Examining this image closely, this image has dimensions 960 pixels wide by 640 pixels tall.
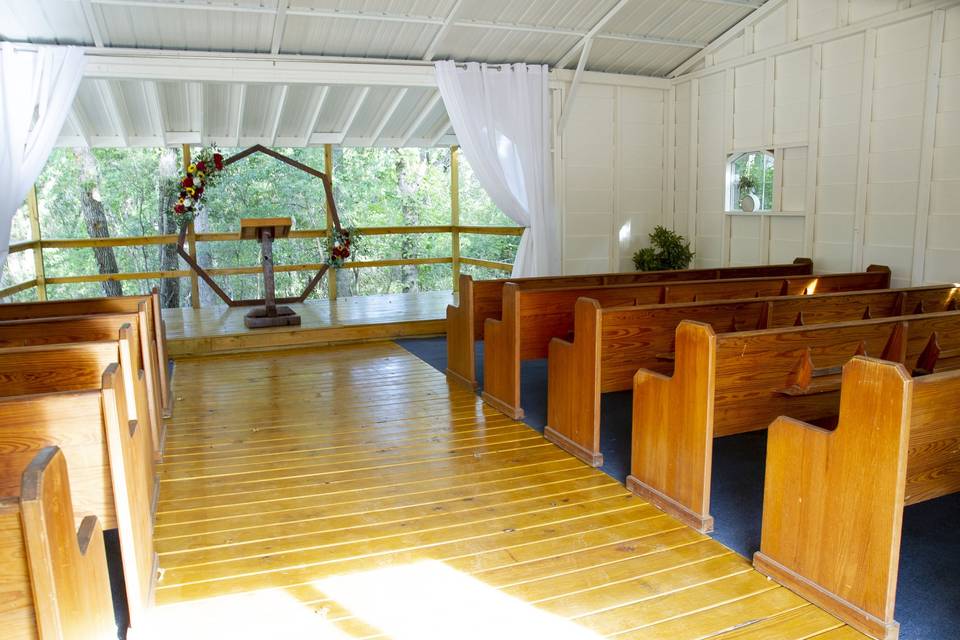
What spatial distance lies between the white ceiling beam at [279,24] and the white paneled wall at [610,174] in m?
2.94

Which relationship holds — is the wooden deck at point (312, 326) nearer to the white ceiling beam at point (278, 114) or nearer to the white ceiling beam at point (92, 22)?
the white ceiling beam at point (278, 114)

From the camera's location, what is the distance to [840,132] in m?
5.80

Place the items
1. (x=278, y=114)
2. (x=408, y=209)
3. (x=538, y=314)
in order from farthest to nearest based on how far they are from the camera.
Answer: (x=408, y=209) < (x=278, y=114) < (x=538, y=314)

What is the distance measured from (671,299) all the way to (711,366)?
1780mm

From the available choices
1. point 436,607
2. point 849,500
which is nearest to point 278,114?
point 436,607

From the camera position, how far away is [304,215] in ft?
45.5

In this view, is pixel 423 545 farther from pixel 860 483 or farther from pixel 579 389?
pixel 860 483

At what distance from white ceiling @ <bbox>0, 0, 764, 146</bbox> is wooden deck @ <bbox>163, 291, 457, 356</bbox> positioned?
2096mm

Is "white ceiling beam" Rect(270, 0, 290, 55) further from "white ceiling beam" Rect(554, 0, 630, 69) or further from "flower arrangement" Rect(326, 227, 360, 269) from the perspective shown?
"white ceiling beam" Rect(554, 0, 630, 69)

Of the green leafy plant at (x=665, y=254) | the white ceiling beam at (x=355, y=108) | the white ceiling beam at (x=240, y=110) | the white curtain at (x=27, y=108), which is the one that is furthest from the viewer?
the white ceiling beam at (x=355, y=108)

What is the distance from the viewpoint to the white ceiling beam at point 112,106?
6.81 metres

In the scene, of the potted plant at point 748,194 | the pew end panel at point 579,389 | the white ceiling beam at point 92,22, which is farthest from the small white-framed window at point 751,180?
the white ceiling beam at point 92,22

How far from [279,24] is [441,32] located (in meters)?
1.38

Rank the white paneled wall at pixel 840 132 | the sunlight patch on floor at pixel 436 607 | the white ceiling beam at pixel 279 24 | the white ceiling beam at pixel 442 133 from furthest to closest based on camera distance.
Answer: the white ceiling beam at pixel 442 133
the white ceiling beam at pixel 279 24
the white paneled wall at pixel 840 132
the sunlight patch on floor at pixel 436 607
